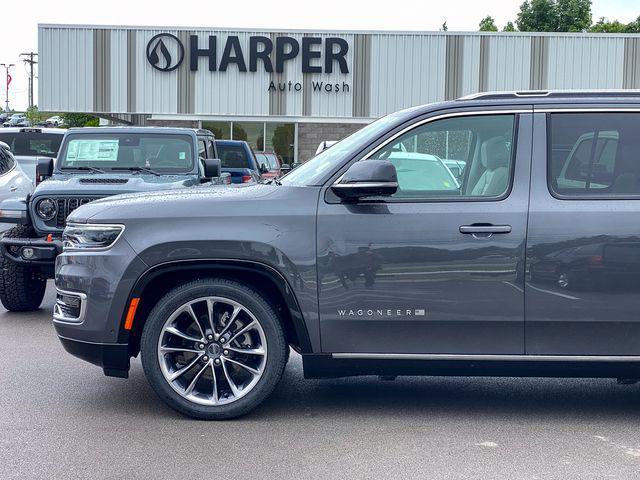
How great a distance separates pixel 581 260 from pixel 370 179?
1250mm

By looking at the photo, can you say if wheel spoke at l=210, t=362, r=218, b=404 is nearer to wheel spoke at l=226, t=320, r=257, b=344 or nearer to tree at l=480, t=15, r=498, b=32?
wheel spoke at l=226, t=320, r=257, b=344

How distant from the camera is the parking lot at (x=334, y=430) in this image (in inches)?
198

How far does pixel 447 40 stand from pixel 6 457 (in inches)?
1249

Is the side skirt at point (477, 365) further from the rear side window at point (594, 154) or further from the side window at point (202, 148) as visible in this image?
the side window at point (202, 148)

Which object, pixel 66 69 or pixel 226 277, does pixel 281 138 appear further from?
pixel 226 277

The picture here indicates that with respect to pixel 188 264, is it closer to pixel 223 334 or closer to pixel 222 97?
pixel 223 334

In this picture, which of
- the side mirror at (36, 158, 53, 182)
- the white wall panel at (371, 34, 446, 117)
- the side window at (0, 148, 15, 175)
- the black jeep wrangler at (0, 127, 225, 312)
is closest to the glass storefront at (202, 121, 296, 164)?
Result: the white wall panel at (371, 34, 446, 117)

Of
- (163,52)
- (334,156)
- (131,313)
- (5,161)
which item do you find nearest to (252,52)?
(163,52)

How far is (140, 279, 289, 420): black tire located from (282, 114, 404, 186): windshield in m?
0.75

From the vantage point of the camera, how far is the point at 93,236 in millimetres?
5875

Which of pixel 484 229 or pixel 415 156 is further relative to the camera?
pixel 415 156

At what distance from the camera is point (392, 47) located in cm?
3531

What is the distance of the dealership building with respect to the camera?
35.2 m

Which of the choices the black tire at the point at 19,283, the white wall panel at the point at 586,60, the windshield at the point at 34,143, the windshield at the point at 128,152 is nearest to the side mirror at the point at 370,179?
the black tire at the point at 19,283
